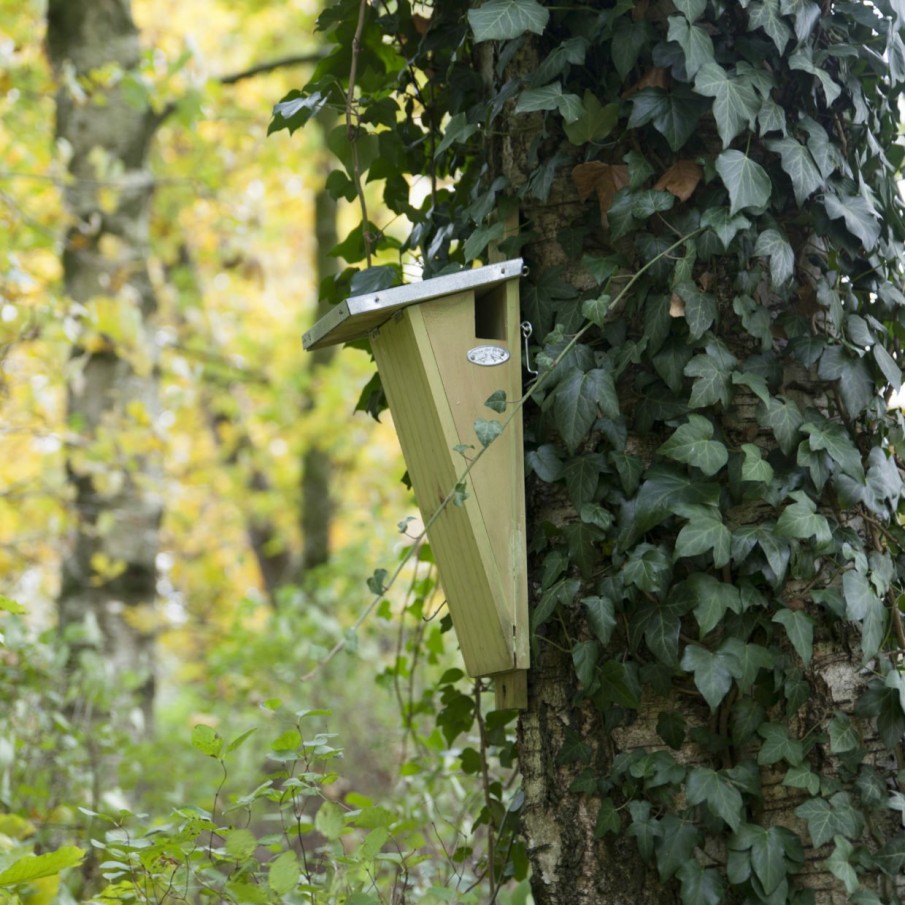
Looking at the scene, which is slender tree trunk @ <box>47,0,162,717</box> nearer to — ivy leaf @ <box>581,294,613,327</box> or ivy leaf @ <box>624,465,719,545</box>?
ivy leaf @ <box>581,294,613,327</box>

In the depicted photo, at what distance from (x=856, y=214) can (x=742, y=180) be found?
24cm

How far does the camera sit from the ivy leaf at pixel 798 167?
1712mm

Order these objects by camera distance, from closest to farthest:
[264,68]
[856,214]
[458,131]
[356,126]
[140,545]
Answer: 1. [856,214]
2. [458,131]
3. [356,126]
4. [140,545]
5. [264,68]

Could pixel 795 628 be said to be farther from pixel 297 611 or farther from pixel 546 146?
pixel 297 611

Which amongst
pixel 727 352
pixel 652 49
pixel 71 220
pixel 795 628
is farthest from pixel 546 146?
pixel 71 220

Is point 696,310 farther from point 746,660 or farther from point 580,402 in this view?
point 746,660

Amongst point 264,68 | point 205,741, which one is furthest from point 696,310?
point 264,68

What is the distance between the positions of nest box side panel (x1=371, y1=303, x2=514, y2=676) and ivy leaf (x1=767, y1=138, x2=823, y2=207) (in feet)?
2.17

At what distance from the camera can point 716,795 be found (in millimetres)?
1620

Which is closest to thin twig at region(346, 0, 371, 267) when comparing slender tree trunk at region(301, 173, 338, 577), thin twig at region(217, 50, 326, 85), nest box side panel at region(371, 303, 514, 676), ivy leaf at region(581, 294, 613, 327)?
nest box side panel at region(371, 303, 514, 676)

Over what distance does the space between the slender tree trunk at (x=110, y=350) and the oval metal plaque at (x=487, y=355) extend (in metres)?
3.22

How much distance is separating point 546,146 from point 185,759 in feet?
15.9

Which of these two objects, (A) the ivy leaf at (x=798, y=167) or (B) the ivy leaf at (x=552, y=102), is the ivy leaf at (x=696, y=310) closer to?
(A) the ivy leaf at (x=798, y=167)

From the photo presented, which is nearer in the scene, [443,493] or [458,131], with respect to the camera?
[443,493]
